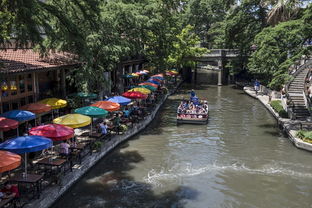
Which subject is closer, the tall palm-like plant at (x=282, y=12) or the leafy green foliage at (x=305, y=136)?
the leafy green foliage at (x=305, y=136)

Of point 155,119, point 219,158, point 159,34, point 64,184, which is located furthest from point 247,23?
point 64,184

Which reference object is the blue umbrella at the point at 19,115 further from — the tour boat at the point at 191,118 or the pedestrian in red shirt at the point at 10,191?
the tour boat at the point at 191,118

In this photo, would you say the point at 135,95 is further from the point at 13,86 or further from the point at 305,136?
the point at 305,136

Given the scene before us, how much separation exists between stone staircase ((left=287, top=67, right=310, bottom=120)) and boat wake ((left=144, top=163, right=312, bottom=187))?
34.5 feet

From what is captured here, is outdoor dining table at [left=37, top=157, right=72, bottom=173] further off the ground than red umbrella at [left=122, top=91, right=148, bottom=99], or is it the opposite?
red umbrella at [left=122, top=91, right=148, bottom=99]

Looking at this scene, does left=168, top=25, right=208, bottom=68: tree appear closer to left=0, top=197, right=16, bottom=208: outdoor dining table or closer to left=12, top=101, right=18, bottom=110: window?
left=12, top=101, right=18, bottom=110: window

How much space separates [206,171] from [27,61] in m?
13.4

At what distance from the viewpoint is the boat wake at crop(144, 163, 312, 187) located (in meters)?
17.0

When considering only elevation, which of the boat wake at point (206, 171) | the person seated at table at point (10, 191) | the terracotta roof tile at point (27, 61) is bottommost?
the boat wake at point (206, 171)

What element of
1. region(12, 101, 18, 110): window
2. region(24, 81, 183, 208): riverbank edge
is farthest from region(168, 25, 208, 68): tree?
region(12, 101, 18, 110): window

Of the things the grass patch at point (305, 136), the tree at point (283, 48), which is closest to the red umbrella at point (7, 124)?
the tree at point (283, 48)

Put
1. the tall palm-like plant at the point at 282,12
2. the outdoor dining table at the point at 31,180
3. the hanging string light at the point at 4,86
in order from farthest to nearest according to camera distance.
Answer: the tall palm-like plant at the point at 282,12, the hanging string light at the point at 4,86, the outdoor dining table at the point at 31,180

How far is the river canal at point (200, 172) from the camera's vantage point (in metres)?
14.6

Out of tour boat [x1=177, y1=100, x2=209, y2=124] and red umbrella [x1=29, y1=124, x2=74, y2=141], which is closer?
red umbrella [x1=29, y1=124, x2=74, y2=141]
